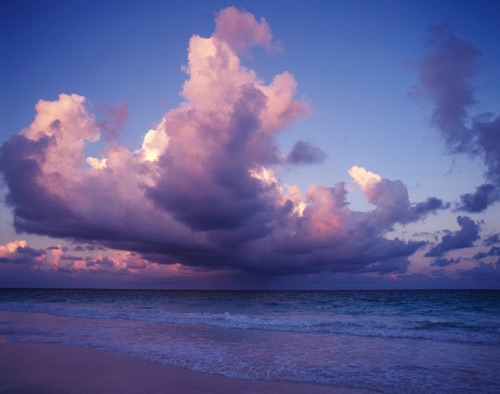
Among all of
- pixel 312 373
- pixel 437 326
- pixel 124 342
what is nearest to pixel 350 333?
pixel 437 326

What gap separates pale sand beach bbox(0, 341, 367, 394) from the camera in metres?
8.49

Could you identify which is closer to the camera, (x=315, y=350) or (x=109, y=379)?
(x=109, y=379)

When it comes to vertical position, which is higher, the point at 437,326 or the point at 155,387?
the point at 155,387

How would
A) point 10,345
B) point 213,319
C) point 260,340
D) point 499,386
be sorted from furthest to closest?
point 213,319 < point 260,340 < point 10,345 < point 499,386

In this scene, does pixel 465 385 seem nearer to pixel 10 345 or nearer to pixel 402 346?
pixel 402 346

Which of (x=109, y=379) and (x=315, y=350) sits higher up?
(x=109, y=379)

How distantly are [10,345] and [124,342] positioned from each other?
14.4 feet

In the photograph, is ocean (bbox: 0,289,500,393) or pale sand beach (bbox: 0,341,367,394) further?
ocean (bbox: 0,289,500,393)

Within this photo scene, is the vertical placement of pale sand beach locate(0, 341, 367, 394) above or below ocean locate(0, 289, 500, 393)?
above

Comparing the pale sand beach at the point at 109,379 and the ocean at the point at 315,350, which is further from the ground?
the pale sand beach at the point at 109,379

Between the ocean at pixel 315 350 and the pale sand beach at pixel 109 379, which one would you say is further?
the ocean at pixel 315 350

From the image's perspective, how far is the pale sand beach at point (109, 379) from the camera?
→ 8492 millimetres

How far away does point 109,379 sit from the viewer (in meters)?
9.39

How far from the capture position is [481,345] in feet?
51.5
